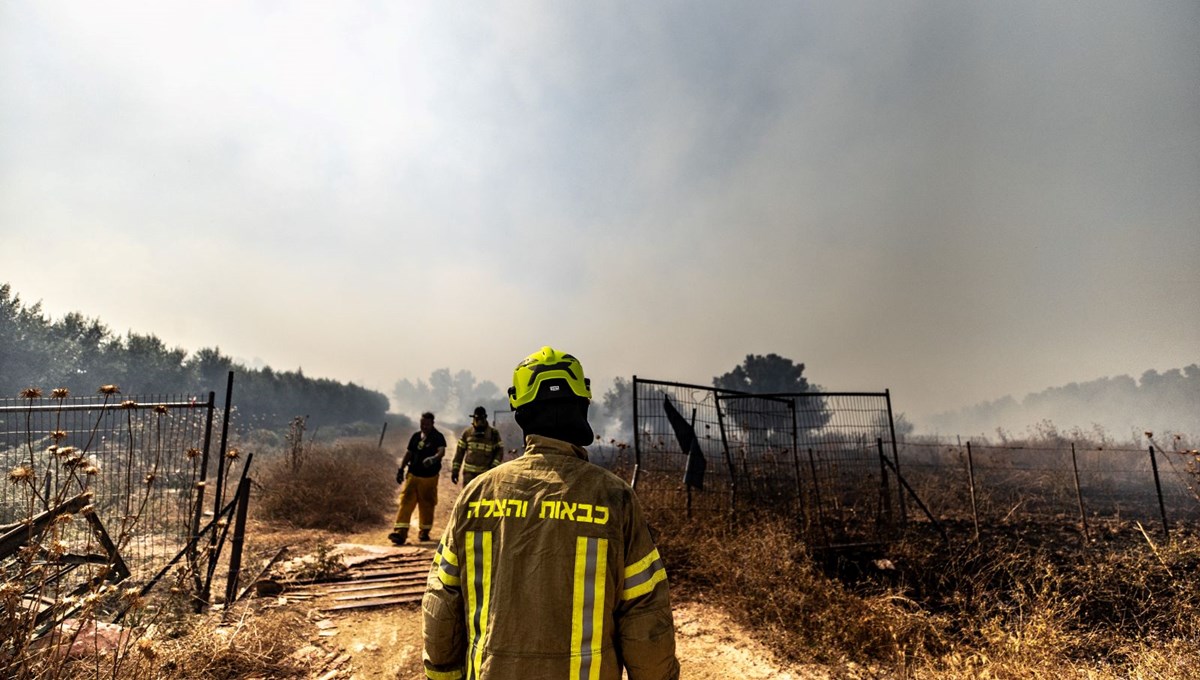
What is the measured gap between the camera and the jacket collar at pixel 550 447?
1.71 m

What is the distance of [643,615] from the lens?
158 centimetres

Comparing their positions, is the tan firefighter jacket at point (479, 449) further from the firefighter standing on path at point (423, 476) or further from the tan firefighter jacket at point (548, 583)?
the tan firefighter jacket at point (548, 583)

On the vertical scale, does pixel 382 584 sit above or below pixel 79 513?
below

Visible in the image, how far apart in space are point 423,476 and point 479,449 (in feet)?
3.54

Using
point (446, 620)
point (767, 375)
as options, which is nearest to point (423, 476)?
point (446, 620)

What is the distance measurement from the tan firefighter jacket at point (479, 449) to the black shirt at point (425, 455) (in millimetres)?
380

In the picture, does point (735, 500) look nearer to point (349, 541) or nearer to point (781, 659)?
point (781, 659)

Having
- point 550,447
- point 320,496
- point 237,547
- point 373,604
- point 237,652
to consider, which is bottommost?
point 373,604

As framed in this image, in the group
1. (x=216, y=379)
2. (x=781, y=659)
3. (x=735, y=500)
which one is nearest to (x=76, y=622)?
(x=781, y=659)

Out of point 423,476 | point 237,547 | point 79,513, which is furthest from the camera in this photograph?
point 423,476

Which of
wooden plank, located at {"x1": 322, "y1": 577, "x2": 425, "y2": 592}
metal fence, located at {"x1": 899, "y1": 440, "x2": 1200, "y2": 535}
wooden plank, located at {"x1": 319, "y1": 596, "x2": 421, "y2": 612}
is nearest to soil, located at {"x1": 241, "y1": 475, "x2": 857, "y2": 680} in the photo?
wooden plank, located at {"x1": 319, "y1": 596, "x2": 421, "y2": 612}

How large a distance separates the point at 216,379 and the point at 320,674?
3729cm

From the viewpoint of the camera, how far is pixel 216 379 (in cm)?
3275

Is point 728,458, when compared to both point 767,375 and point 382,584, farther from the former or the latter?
point 767,375
